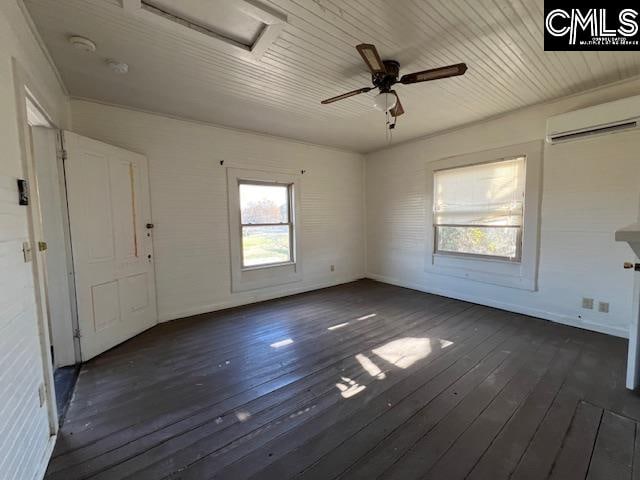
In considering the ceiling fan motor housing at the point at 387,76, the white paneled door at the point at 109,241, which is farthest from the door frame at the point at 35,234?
the ceiling fan motor housing at the point at 387,76

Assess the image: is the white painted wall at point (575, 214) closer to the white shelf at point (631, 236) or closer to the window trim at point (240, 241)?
the white shelf at point (631, 236)

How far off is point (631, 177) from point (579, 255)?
91 centimetres

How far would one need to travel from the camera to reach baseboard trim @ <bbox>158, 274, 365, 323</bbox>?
3.78m

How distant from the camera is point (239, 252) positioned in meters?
4.26

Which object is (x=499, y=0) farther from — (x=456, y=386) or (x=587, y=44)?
(x=456, y=386)

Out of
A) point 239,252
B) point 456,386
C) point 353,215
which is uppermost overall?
point 353,215

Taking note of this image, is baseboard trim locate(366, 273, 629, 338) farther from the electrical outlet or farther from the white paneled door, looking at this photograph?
the electrical outlet

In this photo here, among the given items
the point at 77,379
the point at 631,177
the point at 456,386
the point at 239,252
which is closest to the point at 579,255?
the point at 631,177

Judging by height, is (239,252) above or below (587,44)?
below

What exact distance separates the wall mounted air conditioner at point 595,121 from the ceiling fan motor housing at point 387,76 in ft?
6.99

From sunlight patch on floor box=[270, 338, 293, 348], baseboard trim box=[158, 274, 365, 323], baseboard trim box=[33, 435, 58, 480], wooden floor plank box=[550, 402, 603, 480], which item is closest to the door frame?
baseboard trim box=[33, 435, 58, 480]

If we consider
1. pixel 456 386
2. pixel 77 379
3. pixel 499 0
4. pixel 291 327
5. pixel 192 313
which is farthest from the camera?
pixel 192 313

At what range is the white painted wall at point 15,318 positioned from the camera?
1223 mm

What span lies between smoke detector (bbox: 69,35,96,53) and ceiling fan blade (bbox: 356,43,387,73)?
2.00m
